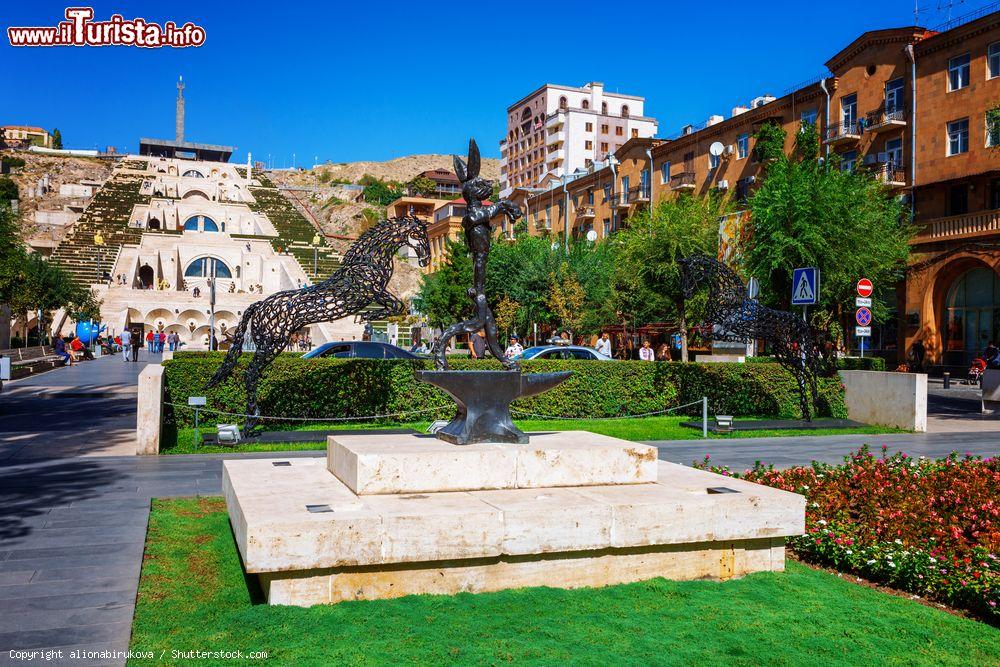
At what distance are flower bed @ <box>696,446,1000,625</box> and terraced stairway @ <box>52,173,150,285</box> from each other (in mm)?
63083

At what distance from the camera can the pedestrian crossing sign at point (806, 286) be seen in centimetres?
1579

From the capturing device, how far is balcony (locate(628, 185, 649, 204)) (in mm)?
53000

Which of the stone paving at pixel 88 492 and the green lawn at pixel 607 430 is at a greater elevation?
the green lawn at pixel 607 430

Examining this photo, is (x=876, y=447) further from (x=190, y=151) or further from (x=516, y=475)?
(x=190, y=151)

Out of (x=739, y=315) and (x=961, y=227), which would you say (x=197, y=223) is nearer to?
(x=961, y=227)

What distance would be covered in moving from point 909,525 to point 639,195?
48.4 meters

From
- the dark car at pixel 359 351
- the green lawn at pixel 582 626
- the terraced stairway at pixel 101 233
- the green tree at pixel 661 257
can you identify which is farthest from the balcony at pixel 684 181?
the green lawn at pixel 582 626

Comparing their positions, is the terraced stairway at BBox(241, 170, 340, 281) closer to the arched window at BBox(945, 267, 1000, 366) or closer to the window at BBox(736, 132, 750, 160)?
the window at BBox(736, 132, 750, 160)

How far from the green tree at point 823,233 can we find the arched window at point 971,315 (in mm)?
3105

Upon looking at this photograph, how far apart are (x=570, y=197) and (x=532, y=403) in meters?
49.8

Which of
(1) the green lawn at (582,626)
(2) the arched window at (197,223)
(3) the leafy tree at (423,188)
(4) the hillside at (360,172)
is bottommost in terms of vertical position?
(1) the green lawn at (582,626)

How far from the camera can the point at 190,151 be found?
5187 inches

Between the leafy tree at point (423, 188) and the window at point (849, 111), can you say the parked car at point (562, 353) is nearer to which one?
the window at point (849, 111)

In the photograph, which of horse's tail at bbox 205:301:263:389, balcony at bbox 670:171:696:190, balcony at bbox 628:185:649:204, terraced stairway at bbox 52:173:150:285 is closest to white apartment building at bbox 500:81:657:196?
balcony at bbox 628:185:649:204
